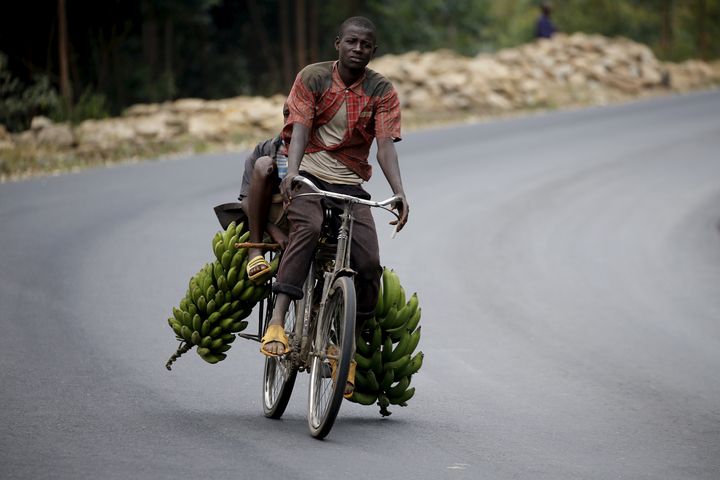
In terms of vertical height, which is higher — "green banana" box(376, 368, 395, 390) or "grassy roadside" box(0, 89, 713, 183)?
"green banana" box(376, 368, 395, 390)

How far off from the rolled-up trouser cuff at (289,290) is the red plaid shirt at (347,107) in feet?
2.36

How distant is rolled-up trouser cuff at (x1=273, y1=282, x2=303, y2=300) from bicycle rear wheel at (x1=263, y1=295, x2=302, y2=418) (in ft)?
0.59

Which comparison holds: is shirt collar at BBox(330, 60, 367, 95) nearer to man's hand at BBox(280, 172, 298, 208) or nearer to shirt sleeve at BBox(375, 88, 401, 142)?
shirt sleeve at BBox(375, 88, 401, 142)

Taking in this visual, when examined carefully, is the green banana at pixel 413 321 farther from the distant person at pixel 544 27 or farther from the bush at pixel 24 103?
the distant person at pixel 544 27

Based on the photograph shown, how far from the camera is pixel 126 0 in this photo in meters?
29.9

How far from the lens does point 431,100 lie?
28406 mm

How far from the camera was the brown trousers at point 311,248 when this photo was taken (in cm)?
712

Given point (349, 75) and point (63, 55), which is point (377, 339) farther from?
point (63, 55)

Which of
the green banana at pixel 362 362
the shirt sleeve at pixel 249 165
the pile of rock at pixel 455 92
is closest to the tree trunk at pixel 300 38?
the pile of rock at pixel 455 92

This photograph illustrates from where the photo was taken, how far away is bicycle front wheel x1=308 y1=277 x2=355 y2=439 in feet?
22.0

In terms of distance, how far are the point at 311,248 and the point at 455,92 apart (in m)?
22.1

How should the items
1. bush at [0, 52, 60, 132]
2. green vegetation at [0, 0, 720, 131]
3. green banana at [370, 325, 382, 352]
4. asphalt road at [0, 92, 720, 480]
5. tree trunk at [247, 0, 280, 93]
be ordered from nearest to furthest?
asphalt road at [0, 92, 720, 480], green banana at [370, 325, 382, 352], bush at [0, 52, 60, 132], green vegetation at [0, 0, 720, 131], tree trunk at [247, 0, 280, 93]

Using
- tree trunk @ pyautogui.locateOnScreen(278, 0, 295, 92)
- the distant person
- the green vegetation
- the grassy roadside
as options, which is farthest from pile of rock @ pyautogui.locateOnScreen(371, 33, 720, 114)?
tree trunk @ pyautogui.locateOnScreen(278, 0, 295, 92)

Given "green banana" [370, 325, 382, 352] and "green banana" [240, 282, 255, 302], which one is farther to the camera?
"green banana" [240, 282, 255, 302]
